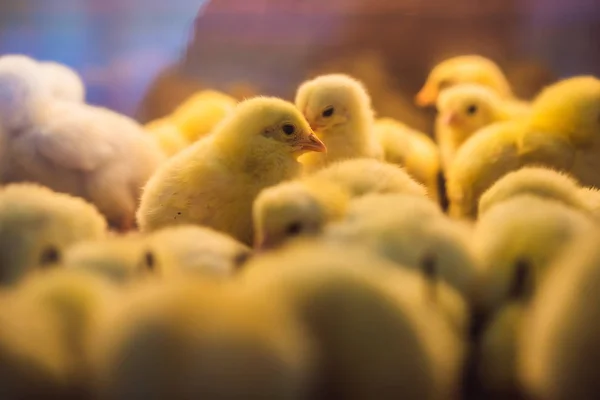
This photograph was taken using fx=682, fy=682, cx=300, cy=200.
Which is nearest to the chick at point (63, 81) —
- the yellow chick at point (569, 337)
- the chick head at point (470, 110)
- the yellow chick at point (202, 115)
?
the yellow chick at point (202, 115)

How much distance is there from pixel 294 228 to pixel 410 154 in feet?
3.36

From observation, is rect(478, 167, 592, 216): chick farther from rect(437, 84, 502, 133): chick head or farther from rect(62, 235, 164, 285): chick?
rect(437, 84, 502, 133): chick head

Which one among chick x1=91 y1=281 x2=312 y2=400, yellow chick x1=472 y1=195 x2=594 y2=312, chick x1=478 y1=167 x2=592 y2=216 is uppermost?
chick x1=478 y1=167 x2=592 y2=216

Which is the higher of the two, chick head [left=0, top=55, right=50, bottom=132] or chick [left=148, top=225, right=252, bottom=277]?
chick head [left=0, top=55, right=50, bottom=132]

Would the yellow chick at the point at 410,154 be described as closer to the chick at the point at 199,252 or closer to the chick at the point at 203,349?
the chick at the point at 199,252

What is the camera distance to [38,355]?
69cm

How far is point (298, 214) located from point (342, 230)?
3.6 inches

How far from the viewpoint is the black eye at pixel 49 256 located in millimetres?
822

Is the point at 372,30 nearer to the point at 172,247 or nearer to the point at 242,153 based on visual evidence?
the point at 242,153

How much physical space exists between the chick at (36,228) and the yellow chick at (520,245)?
522 millimetres

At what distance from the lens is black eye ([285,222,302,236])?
940 millimetres

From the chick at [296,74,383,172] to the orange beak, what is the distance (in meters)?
0.64

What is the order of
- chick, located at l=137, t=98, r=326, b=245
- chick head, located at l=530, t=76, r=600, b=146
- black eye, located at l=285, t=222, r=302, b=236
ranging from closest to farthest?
1. black eye, located at l=285, t=222, r=302, b=236
2. chick, located at l=137, t=98, r=326, b=245
3. chick head, located at l=530, t=76, r=600, b=146

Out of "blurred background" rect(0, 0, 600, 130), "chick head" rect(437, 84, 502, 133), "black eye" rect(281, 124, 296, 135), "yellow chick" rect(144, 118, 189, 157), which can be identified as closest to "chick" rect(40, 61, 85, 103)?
"blurred background" rect(0, 0, 600, 130)
